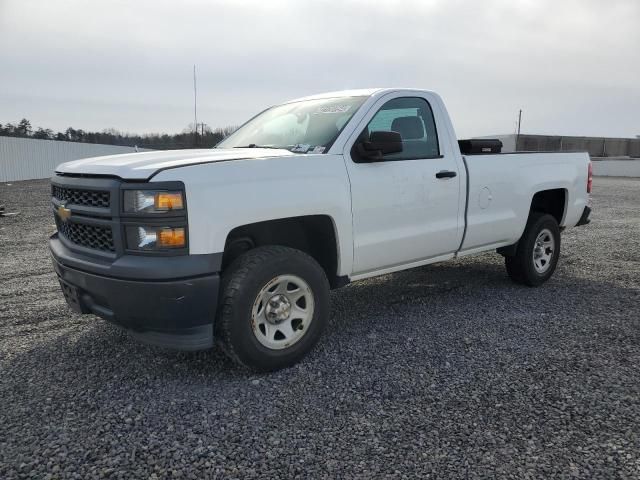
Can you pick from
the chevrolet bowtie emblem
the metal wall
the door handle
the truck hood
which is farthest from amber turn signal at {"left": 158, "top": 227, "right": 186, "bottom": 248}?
the metal wall

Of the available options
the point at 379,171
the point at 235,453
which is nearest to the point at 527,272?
the point at 379,171

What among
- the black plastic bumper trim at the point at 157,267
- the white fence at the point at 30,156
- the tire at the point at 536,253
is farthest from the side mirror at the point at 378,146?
the white fence at the point at 30,156

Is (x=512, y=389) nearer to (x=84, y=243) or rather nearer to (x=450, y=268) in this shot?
(x=84, y=243)

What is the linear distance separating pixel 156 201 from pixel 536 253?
4423 mm

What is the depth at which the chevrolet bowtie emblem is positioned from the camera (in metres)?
3.49

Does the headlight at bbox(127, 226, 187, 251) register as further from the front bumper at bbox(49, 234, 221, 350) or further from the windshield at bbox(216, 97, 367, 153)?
the windshield at bbox(216, 97, 367, 153)

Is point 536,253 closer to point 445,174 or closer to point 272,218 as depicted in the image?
point 445,174

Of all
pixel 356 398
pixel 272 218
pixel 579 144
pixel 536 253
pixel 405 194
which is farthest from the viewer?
pixel 579 144

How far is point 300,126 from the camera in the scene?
4340 mm

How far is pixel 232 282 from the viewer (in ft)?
10.7

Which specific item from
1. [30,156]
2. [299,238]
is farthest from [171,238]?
[30,156]

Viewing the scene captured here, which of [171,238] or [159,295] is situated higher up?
[171,238]

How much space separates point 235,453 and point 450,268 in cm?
470

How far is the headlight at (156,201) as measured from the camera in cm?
296
